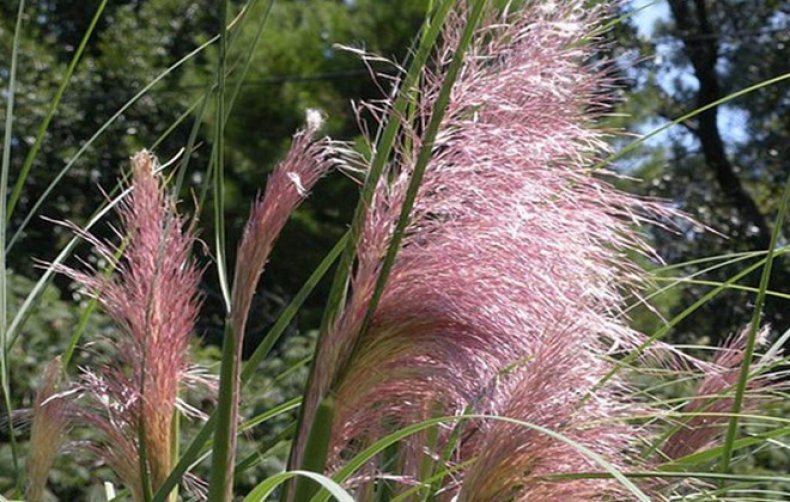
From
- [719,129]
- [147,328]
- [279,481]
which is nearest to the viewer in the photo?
[279,481]

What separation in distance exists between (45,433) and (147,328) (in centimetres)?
16

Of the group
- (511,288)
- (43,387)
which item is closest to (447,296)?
(511,288)

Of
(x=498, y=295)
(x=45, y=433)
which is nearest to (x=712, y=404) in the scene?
(x=498, y=295)

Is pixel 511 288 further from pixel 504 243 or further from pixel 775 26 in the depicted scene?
pixel 775 26

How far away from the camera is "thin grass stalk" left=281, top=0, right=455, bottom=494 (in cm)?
101

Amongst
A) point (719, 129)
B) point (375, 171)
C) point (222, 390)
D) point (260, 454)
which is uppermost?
point (375, 171)

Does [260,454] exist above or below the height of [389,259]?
below

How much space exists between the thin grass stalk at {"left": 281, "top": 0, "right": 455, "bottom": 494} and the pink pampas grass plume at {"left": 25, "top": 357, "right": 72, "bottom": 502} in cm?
24

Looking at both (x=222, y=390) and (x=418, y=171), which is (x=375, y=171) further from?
(x=222, y=390)

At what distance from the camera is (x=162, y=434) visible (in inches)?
43.9

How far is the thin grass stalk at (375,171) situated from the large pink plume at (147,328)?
0.13 m

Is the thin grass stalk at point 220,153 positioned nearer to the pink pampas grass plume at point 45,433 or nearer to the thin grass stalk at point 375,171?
the thin grass stalk at point 375,171

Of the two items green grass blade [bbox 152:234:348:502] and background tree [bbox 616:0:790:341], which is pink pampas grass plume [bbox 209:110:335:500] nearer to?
green grass blade [bbox 152:234:348:502]

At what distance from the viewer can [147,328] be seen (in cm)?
109
